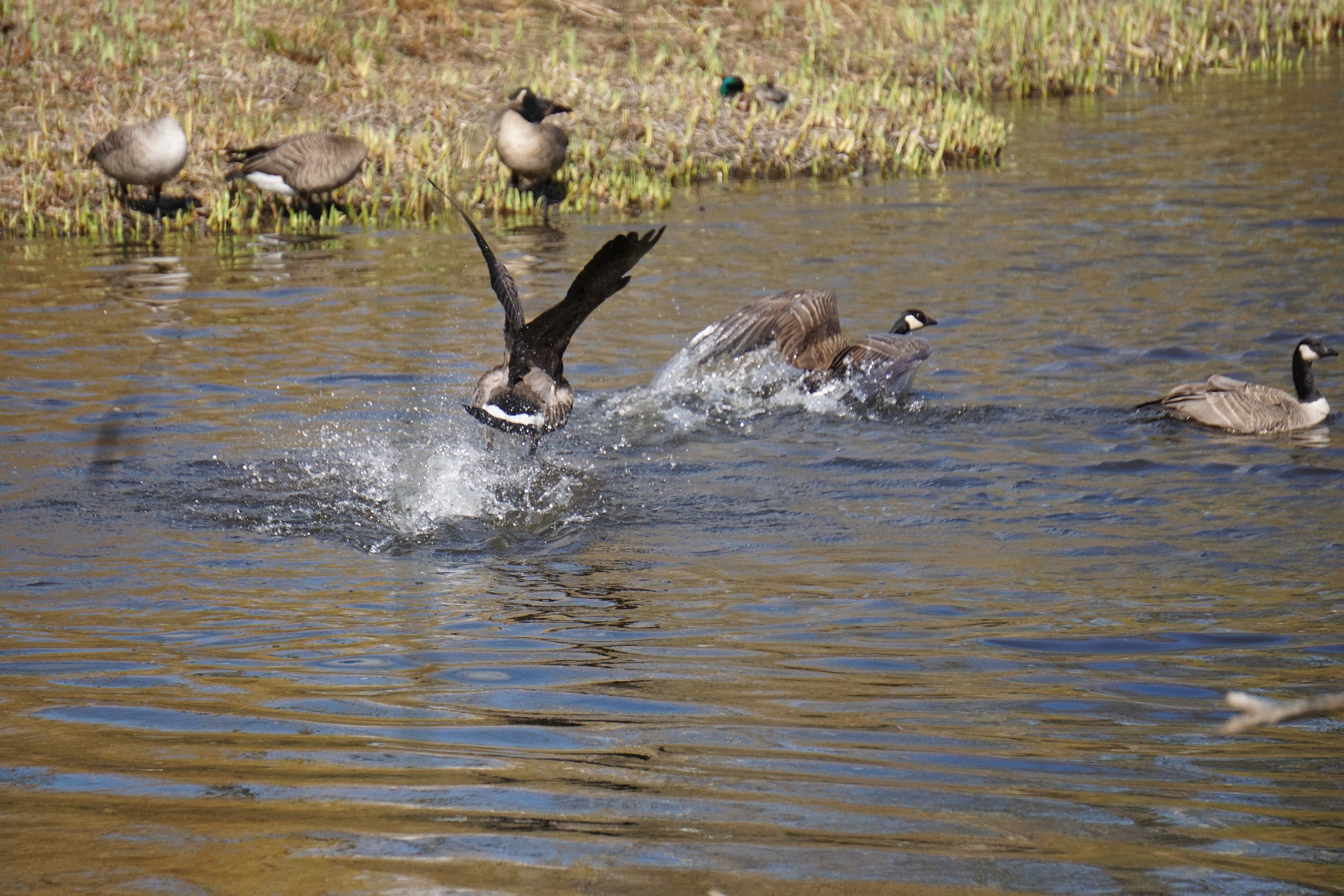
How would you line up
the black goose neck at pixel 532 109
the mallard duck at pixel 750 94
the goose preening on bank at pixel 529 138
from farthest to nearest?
1. the mallard duck at pixel 750 94
2. the black goose neck at pixel 532 109
3. the goose preening on bank at pixel 529 138

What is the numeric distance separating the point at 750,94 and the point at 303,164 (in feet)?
24.2

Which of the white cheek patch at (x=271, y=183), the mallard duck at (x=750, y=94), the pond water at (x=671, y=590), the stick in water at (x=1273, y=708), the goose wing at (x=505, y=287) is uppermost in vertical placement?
the mallard duck at (x=750, y=94)

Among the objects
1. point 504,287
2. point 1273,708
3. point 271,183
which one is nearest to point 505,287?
point 504,287

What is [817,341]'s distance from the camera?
31.7 ft

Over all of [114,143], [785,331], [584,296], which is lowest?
[785,331]

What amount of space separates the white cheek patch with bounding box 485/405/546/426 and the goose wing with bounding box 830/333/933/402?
244 centimetres

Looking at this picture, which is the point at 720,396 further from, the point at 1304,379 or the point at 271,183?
the point at 271,183

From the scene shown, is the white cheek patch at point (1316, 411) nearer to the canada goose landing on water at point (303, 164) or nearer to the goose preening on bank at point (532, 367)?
the goose preening on bank at point (532, 367)

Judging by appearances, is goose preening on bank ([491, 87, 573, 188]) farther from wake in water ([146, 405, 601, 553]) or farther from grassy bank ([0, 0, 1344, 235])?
wake in water ([146, 405, 601, 553])

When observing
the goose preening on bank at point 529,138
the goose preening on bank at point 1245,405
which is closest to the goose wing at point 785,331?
the goose preening on bank at point 1245,405

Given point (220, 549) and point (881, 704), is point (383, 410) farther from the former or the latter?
point (881, 704)

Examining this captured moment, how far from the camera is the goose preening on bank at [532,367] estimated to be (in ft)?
22.1

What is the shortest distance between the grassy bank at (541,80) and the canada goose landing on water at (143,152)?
59 centimetres

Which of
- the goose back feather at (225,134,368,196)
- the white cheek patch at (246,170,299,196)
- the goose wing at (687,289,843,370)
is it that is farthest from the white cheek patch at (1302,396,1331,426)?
the white cheek patch at (246,170,299,196)
